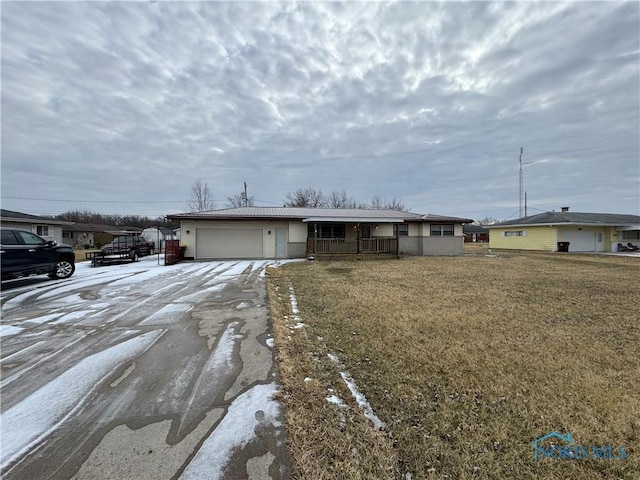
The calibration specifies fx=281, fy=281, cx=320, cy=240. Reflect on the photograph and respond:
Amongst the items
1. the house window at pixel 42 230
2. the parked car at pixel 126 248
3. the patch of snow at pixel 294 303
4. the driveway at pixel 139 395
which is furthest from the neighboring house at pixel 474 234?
the house window at pixel 42 230

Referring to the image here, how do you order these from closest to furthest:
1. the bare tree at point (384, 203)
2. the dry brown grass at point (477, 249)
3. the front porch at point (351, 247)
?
the front porch at point (351, 247) < the dry brown grass at point (477, 249) < the bare tree at point (384, 203)

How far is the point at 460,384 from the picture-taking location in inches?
122

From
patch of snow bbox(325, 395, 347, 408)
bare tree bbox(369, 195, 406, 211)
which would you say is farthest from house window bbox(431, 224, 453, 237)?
bare tree bbox(369, 195, 406, 211)

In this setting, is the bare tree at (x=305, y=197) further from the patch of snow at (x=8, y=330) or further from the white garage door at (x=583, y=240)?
the patch of snow at (x=8, y=330)

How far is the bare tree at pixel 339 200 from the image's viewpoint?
42.7m

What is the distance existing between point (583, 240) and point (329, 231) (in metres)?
23.5

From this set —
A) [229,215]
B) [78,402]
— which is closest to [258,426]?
[78,402]

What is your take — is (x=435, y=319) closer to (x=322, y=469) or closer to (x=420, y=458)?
(x=420, y=458)

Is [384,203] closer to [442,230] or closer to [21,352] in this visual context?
[442,230]

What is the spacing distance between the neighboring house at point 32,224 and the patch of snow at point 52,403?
21.0 meters

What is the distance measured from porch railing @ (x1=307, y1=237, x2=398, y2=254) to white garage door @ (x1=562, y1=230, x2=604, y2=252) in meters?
17.8

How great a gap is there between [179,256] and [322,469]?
16308 millimetres

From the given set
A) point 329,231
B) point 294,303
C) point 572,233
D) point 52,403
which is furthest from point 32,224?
point 572,233

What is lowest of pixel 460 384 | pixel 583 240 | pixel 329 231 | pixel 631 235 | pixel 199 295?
pixel 460 384
